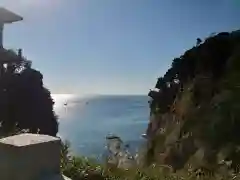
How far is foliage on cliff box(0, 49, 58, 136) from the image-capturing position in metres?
19.1

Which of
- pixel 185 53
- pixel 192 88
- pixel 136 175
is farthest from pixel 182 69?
pixel 136 175

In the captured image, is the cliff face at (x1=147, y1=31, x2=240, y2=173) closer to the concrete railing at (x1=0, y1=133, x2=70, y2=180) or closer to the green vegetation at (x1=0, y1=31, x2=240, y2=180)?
the green vegetation at (x1=0, y1=31, x2=240, y2=180)

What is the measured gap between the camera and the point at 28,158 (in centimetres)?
280

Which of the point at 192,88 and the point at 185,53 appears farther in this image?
the point at 185,53

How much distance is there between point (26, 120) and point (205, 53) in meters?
10.2

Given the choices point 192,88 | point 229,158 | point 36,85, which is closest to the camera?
point 229,158

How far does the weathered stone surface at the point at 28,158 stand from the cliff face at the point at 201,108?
783 centimetres

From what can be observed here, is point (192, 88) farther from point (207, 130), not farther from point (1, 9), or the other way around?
point (1, 9)

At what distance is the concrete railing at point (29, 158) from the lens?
2764 mm

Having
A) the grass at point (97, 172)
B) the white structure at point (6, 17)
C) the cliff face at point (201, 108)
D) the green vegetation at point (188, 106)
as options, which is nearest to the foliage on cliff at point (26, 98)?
the green vegetation at point (188, 106)

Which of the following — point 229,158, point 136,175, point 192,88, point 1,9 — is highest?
point 1,9

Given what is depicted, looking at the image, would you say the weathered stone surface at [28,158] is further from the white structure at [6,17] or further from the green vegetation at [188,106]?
the white structure at [6,17]

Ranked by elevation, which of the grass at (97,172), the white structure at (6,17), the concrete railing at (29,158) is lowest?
the grass at (97,172)

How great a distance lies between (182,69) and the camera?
63.1 ft
